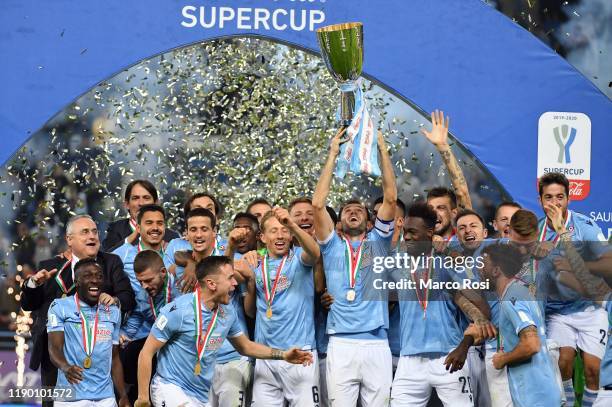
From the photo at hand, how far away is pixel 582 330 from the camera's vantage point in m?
8.71

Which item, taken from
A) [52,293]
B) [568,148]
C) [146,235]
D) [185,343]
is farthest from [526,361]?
[52,293]

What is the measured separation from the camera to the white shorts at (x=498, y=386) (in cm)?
801

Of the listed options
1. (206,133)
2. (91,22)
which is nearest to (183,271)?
(91,22)

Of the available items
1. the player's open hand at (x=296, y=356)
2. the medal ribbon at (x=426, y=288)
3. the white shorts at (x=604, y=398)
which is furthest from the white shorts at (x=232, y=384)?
the white shorts at (x=604, y=398)

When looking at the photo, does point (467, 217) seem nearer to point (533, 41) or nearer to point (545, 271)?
point (545, 271)

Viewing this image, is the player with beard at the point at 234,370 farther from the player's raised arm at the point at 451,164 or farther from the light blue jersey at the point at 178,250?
the player's raised arm at the point at 451,164

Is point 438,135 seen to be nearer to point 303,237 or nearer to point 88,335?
point 303,237

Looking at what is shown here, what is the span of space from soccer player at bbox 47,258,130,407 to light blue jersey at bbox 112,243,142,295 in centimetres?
55

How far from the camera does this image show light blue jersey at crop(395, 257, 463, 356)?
811cm

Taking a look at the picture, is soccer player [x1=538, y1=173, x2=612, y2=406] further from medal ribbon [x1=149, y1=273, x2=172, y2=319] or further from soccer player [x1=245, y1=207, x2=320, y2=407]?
medal ribbon [x1=149, y1=273, x2=172, y2=319]

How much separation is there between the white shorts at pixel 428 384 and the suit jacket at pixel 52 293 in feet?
6.18

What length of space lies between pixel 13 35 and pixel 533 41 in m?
4.21

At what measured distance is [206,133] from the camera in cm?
1445

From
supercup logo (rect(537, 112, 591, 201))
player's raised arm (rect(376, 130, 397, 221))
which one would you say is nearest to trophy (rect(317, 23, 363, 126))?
player's raised arm (rect(376, 130, 397, 221))
